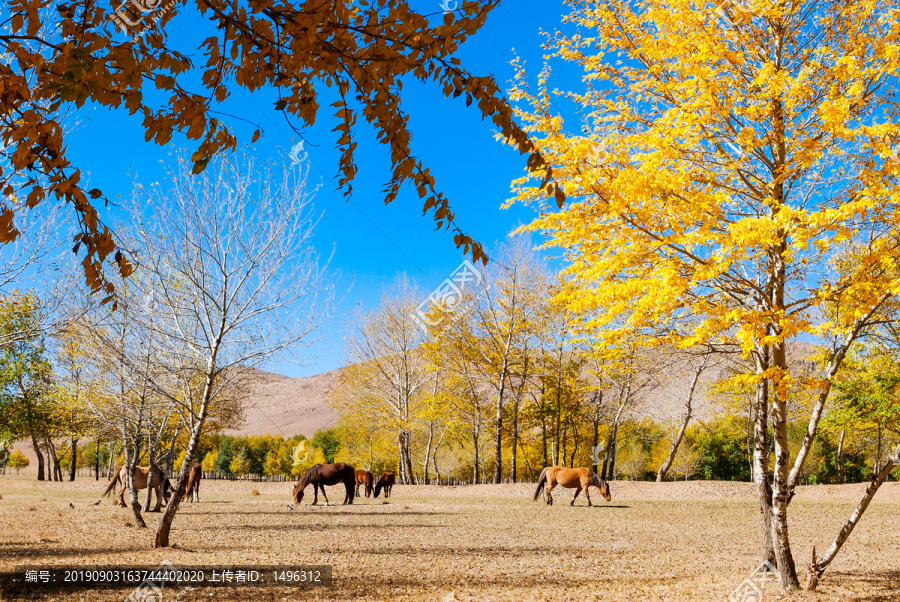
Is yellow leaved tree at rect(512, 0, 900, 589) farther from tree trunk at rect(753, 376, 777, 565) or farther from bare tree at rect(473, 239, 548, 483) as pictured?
bare tree at rect(473, 239, 548, 483)

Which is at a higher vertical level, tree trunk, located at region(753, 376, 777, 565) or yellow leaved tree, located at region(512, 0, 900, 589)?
yellow leaved tree, located at region(512, 0, 900, 589)

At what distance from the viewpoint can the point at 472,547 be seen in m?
8.56

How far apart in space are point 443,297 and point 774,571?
71.9 feet

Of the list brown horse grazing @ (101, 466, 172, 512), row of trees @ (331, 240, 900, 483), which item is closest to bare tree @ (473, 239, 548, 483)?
row of trees @ (331, 240, 900, 483)

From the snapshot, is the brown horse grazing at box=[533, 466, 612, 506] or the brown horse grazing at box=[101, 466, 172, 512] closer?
the brown horse grazing at box=[101, 466, 172, 512]

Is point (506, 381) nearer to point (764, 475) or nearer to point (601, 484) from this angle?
point (601, 484)

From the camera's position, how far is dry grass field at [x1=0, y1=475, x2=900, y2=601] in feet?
19.3

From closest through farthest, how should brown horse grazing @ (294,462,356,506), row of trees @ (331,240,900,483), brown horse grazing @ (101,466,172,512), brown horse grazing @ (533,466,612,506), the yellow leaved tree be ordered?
the yellow leaved tree → brown horse grazing @ (101,466,172,512) → brown horse grazing @ (294,462,356,506) → brown horse grazing @ (533,466,612,506) → row of trees @ (331,240,900,483)

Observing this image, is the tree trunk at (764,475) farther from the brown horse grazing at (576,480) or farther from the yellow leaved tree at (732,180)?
the brown horse grazing at (576,480)

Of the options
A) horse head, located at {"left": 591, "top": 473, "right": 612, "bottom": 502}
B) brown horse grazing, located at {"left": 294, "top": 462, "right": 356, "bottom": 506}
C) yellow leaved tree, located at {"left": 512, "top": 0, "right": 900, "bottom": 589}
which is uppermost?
yellow leaved tree, located at {"left": 512, "top": 0, "right": 900, "bottom": 589}

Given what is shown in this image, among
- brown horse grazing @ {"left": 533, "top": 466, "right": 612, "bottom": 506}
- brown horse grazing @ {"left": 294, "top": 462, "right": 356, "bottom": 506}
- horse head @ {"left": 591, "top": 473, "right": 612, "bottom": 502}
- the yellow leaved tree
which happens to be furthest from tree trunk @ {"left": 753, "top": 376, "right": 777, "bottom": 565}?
brown horse grazing @ {"left": 294, "top": 462, "right": 356, "bottom": 506}

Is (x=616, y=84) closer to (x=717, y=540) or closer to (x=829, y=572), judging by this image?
(x=829, y=572)

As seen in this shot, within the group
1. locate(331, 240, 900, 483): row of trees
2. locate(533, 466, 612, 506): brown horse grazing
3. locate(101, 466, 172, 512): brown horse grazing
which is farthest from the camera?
locate(331, 240, 900, 483): row of trees

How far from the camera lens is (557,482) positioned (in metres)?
17.3
